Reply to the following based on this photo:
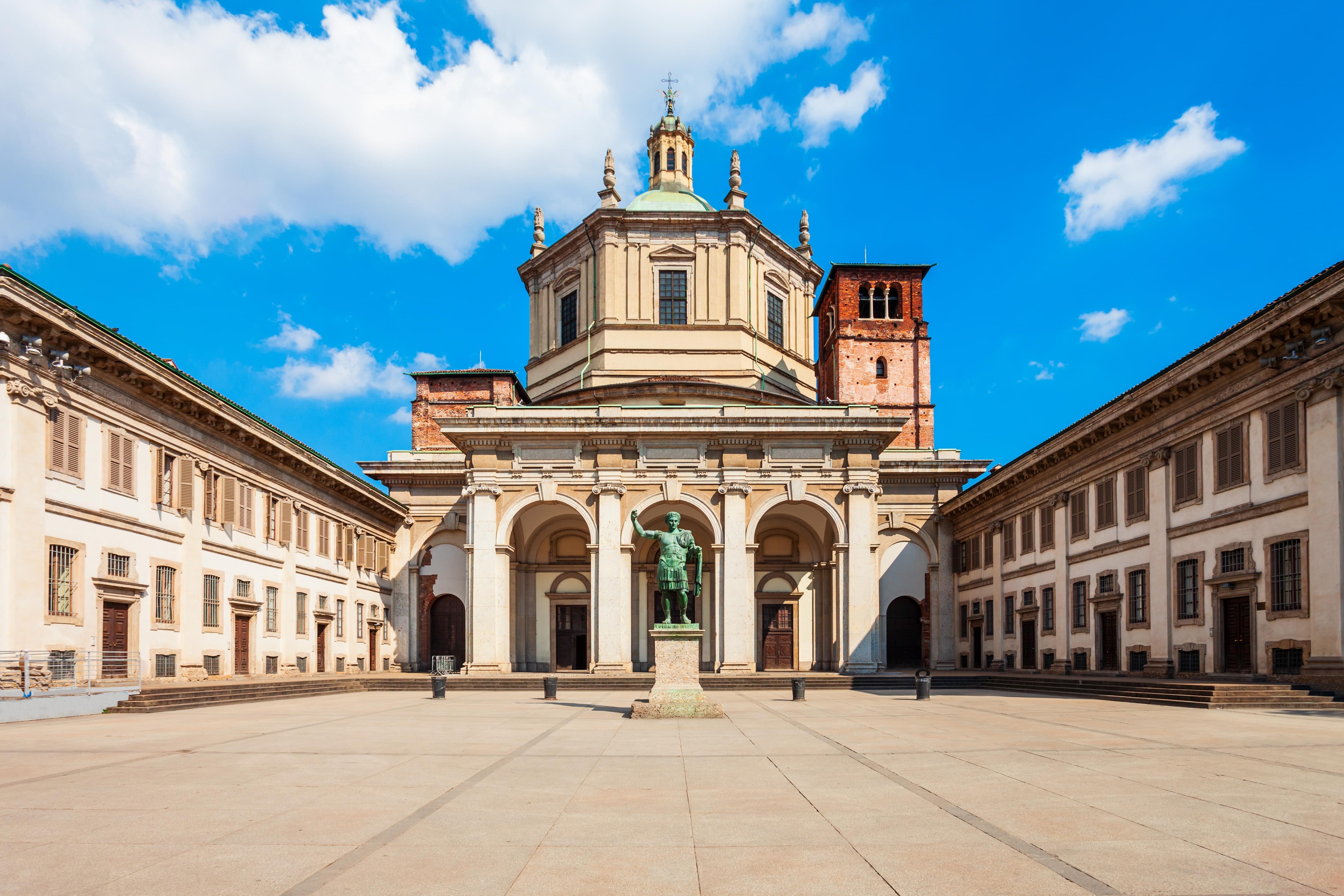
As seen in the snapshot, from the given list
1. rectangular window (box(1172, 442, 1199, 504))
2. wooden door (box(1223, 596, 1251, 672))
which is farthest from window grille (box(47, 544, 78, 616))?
rectangular window (box(1172, 442, 1199, 504))

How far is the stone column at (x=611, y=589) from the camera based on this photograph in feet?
130

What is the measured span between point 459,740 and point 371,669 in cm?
3432

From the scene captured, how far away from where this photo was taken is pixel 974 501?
45969 millimetres

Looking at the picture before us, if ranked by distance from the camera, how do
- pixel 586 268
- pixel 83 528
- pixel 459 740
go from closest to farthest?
pixel 459 740 → pixel 83 528 → pixel 586 268

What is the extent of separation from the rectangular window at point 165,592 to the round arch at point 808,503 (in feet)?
68.0

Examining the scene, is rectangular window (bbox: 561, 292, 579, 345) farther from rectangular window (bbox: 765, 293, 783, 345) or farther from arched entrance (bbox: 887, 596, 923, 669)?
arched entrance (bbox: 887, 596, 923, 669)

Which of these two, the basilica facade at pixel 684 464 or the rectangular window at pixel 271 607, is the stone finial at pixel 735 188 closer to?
the basilica facade at pixel 684 464

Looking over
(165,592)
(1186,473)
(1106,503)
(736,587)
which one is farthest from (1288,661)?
(165,592)

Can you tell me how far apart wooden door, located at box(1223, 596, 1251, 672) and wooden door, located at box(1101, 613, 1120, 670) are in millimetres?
6346

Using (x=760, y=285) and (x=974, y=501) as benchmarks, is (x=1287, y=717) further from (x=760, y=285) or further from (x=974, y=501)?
(x=760, y=285)

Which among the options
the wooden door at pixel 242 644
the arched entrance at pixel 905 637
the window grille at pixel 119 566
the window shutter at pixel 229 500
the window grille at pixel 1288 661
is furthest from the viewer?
the arched entrance at pixel 905 637

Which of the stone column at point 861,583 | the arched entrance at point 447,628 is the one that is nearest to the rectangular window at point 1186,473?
the stone column at point 861,583

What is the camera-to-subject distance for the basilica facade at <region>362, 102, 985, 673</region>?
40438mm

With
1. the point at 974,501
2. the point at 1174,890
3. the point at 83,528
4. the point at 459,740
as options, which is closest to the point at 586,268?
the point at 974,501
